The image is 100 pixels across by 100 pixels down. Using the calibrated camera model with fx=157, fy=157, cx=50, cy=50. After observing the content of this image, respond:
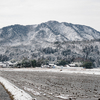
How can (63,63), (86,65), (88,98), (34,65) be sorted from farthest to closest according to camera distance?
(63,63), (34,65), (86,65), (88,98)

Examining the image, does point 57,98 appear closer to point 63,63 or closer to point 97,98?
point 97,98

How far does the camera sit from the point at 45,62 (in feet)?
634

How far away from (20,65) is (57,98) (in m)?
153

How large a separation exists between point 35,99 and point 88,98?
7.24 meters

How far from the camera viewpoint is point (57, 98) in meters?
21.1

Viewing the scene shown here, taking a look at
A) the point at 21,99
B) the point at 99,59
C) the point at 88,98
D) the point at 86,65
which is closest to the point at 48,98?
the point at 21,99

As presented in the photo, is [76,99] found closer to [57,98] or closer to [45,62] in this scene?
[57,98]

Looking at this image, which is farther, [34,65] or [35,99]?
[34,65]

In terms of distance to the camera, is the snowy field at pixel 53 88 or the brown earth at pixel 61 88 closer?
the snowy field at pixel 53 88

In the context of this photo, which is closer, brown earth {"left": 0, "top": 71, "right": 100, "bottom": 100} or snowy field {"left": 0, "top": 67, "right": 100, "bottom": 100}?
snowy field {"left": 0, "top": 67, "right": 100, "bottom": 100}

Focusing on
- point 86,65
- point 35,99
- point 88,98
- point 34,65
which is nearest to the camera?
point 35,99

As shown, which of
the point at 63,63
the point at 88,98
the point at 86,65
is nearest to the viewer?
the point at 88,98

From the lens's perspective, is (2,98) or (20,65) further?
(20,65)

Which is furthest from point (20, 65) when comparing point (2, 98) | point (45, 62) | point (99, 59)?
point (2, 98)
